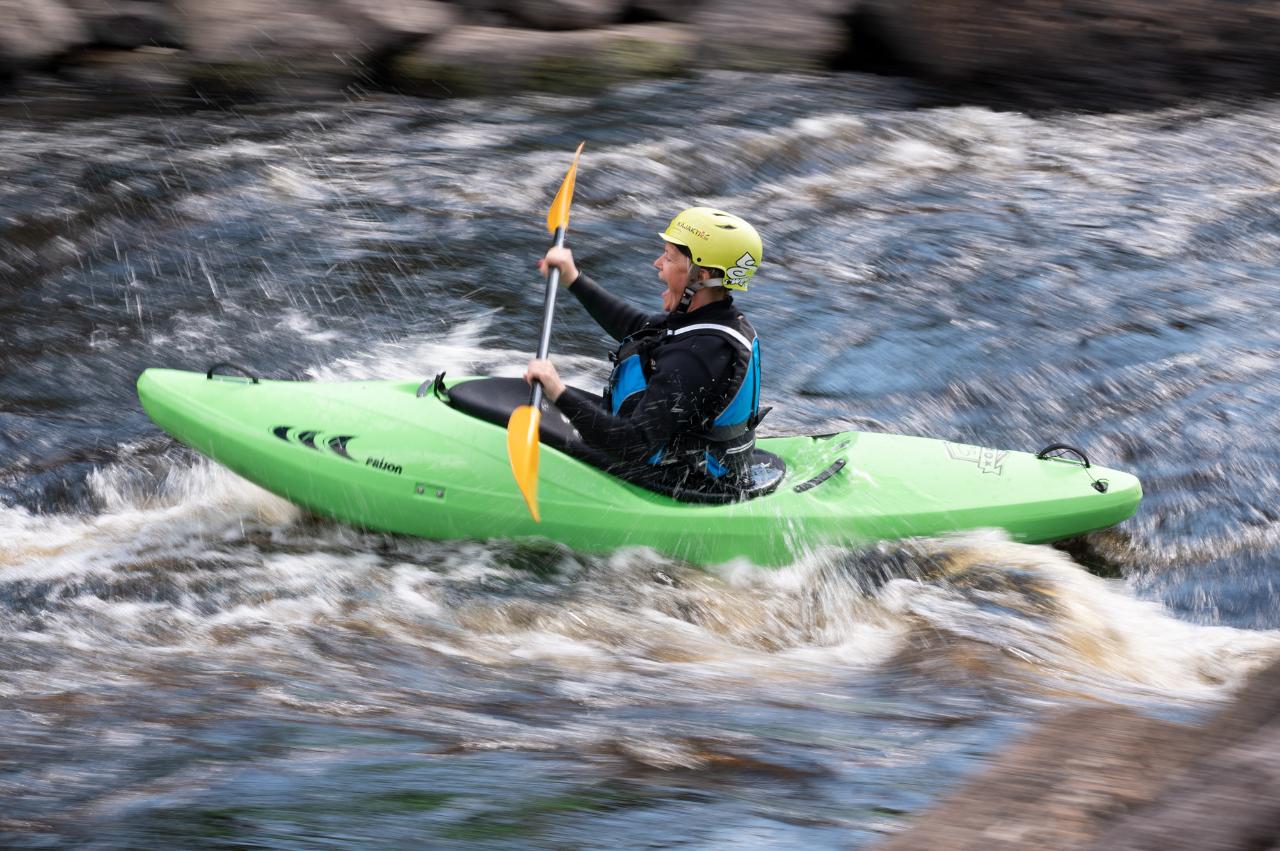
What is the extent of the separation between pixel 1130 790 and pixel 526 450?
2194 millimetres

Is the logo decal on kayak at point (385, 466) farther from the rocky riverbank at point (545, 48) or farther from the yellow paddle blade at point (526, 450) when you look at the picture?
the rocky riverbank at point (545, 48)

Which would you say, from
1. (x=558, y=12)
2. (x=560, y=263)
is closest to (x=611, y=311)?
(x=560, y=263)

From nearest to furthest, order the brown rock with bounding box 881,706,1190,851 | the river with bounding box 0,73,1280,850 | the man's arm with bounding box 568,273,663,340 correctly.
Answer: the brown rock with bounding box 881,706,1190,851 → the river with bounding box 0,73,1280,850 → the man's arm with bounding box 568,273,663,340

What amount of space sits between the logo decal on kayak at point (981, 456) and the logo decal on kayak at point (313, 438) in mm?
2143

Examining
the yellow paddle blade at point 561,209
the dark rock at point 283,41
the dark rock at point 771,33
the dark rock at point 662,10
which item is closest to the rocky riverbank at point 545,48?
the dark rock at point 283,41

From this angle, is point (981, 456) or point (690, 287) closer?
point (690, 287)

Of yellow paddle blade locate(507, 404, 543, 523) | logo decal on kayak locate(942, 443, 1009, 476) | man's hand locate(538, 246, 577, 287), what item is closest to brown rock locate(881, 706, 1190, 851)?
yellow paddle blade locate(507, 404, 543, 523)

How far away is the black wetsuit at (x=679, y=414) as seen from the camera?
156 inches

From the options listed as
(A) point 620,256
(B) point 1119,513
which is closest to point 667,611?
(B) point 1119,513

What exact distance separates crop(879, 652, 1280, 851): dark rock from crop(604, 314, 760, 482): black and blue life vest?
5.69ft

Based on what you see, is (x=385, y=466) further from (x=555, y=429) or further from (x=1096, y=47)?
(x=1096, y=47)

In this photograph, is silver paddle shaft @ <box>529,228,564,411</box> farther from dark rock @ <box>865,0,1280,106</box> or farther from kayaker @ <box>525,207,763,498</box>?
dark rock @ <box>865,0,1280,106</box>

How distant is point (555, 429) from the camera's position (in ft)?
14.2

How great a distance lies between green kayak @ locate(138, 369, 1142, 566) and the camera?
4.29 m
